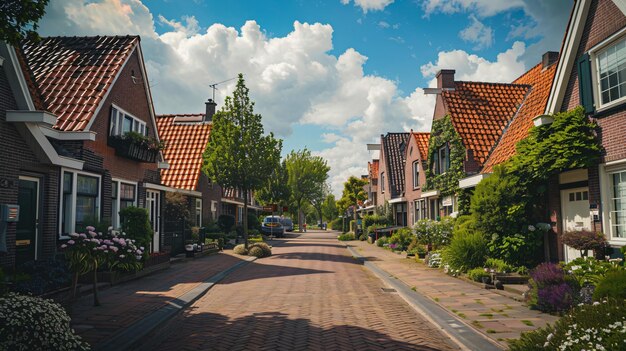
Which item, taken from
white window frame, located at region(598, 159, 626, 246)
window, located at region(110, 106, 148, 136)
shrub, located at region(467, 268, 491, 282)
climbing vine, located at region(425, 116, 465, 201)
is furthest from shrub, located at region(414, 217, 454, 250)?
window, located at region(110, 106, 148, 136)

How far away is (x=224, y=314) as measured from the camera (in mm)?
8492

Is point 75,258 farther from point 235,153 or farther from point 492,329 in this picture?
point 235,153

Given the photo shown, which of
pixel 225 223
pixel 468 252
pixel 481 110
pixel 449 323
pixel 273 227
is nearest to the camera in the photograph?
pixel 449 323

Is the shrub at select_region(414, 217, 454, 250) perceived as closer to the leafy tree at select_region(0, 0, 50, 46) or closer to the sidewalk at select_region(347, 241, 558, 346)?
the sidewalk at select_region(347, 241, 558, 346)

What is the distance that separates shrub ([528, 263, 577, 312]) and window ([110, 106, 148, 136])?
524 inches

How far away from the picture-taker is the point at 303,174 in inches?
2375

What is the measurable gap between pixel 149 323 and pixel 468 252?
918 cm

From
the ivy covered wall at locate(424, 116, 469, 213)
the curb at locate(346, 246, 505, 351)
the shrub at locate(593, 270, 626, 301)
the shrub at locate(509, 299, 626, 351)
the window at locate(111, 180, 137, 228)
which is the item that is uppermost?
the ivy covered wall at locate(424, 116, 469, 213)

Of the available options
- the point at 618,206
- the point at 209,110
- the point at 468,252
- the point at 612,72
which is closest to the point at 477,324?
the point at 618,206

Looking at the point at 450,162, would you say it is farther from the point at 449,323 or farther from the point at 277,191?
the point at 277,191

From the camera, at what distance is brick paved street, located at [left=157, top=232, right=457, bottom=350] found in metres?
6.46

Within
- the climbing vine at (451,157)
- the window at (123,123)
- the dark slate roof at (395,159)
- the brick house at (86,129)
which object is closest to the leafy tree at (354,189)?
the dark slate roof at (395,159)

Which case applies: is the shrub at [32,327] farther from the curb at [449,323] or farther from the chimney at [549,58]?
the chimney at [549,58]

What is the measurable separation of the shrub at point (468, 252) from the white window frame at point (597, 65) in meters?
4.71
